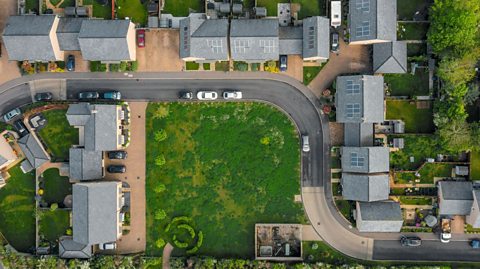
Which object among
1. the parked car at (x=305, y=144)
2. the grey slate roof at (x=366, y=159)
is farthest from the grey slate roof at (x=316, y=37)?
the grey slate roof at (x=366, y=159)

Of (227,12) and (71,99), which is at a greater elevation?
(227,12)

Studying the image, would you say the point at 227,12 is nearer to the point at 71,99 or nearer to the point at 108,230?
the point at 71,99

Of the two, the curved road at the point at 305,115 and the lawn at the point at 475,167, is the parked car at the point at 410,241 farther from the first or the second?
the lawn at the point at 475,167

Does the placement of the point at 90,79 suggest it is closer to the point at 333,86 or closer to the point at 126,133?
the point at 126,133

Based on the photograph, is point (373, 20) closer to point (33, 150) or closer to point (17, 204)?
point (33, 150)

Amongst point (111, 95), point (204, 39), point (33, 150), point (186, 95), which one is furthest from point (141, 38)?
point (33, 150)

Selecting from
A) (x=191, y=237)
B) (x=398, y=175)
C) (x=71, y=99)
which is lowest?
(x=191, y=237)

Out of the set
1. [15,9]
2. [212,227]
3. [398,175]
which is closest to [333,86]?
[398,175]
